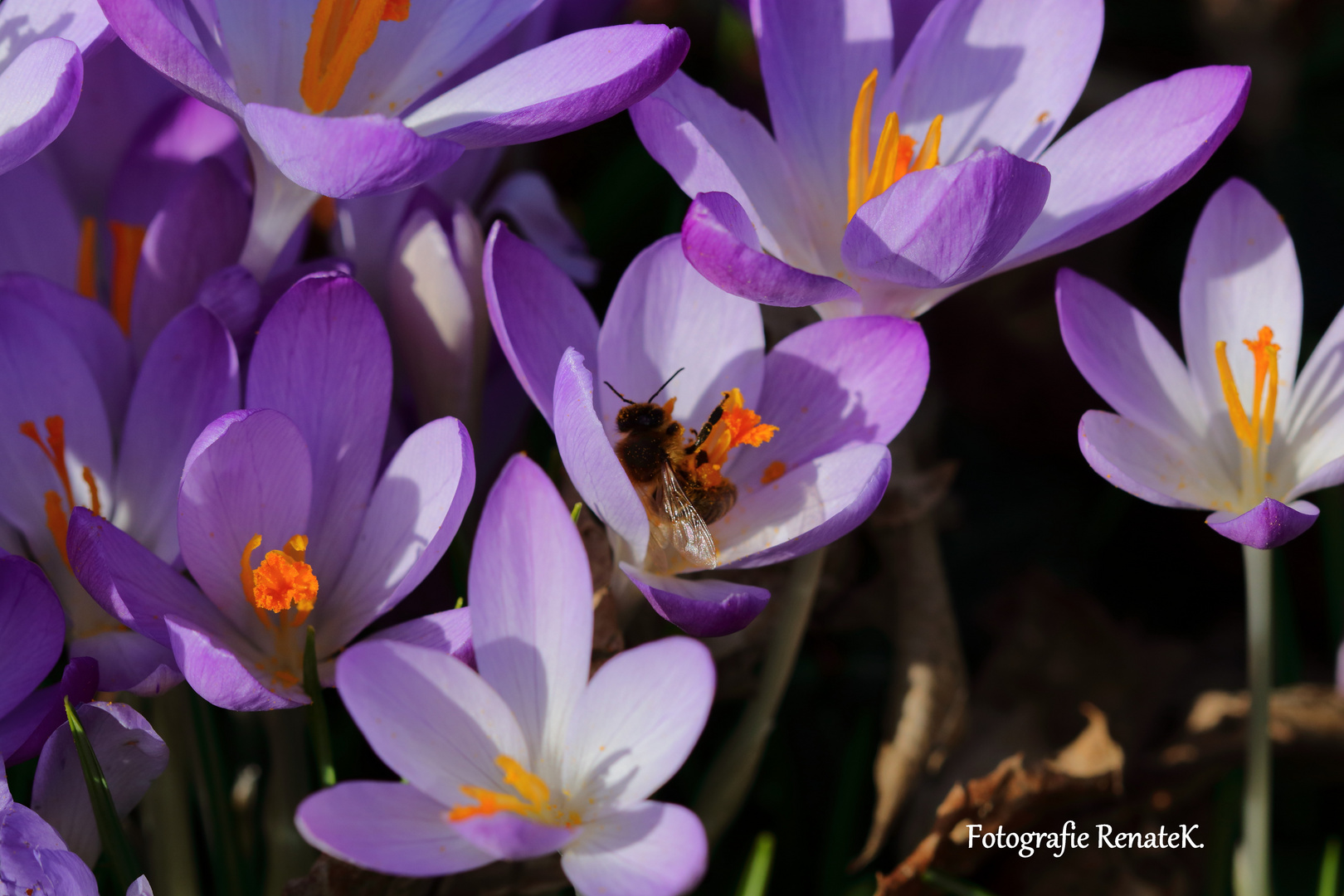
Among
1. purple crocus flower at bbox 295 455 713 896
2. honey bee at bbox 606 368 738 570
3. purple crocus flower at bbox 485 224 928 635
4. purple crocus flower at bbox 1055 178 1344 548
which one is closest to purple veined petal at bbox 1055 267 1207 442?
purple crocus flower at bbox 1055 178 1344 548

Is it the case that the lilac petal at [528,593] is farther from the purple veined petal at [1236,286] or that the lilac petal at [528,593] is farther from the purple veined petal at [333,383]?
the purple veined petal at [1236,286]

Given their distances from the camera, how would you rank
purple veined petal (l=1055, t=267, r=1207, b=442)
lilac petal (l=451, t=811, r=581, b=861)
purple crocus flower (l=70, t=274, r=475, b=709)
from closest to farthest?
1. lilac petal (l=451, t=811, r=581, b=861)
2. purple crocus flower (l=70, t=274, r=475, b=709)
3. purple veined petal (l=1055, t=267, r=1207, b=442)

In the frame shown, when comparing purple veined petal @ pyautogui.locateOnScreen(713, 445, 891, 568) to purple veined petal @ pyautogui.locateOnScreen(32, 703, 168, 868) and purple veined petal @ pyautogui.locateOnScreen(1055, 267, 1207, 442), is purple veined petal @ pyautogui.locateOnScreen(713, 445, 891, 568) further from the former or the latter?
purple veined petal @ pyautogui.locateOnScreen(32, 703, 168, 868)

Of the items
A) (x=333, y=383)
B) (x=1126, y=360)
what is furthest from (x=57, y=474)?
(x=1126, y=360)

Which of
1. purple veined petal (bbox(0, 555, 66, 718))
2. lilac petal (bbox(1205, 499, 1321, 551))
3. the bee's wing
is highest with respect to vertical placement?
lilac petal (bbox(1205, 499, 1321, 551))

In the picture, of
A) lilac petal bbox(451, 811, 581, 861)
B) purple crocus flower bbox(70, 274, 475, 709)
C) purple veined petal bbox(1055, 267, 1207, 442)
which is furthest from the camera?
purple veined petal bbox(1055, 267, 1207, 442)

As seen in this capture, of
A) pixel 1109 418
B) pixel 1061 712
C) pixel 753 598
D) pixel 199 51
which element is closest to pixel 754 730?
pixel 753 598
